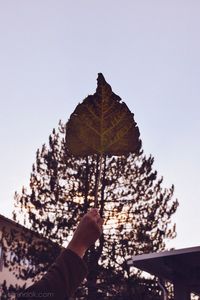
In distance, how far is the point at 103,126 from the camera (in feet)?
4.28

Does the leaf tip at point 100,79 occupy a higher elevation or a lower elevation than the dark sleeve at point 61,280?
higher

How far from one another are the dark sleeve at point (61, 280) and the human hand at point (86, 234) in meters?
0.02

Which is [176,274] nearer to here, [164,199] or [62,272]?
[62,272]

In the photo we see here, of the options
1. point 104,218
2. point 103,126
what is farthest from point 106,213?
point 103,126

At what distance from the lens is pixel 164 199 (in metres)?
20.8

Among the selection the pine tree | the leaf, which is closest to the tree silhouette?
the pine tree

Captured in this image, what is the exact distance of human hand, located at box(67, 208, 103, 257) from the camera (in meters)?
0.97

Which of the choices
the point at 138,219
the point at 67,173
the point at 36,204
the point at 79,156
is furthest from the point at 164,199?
the point at 79,156

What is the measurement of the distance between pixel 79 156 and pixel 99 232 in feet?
1.47

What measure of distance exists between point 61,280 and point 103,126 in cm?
54

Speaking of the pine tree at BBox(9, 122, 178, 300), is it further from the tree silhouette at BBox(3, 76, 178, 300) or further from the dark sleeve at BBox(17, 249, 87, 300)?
the dark sleeve at BBox(17, 249, 87, 300)

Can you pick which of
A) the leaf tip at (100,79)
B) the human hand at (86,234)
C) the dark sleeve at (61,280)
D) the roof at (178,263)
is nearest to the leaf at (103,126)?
the leaf tip at (100,79)

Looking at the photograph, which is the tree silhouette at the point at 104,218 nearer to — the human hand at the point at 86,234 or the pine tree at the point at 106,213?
the pine tree at the point at 106,213

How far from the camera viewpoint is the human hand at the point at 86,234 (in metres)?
0.97
